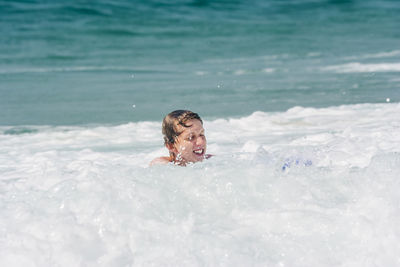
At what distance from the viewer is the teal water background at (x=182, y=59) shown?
28.4 feet

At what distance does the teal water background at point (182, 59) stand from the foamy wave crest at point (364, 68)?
2 cm

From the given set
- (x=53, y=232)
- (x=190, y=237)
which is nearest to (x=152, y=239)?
(x=190, y=237)

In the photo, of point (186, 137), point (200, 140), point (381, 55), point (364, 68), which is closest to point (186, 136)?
point (186, 137)

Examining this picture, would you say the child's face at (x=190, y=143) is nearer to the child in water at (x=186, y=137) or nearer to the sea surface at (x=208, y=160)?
the child in water at (x=186, y=137)

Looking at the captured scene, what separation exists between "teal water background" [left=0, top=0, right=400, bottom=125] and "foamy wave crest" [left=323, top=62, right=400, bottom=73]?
2 centimetres

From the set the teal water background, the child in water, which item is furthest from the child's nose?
the teal water background

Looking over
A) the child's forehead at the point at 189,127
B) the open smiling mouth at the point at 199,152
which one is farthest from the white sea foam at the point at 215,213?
the child's forehead at the point at 189,127

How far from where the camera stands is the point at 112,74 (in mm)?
12336

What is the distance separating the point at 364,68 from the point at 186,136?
7911 mm

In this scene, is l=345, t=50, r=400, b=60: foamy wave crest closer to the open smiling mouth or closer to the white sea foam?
the white sea foam

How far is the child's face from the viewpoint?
450 centimetres

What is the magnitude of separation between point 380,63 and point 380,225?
944 cm

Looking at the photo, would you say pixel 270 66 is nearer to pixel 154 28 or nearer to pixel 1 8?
pixel 154 28

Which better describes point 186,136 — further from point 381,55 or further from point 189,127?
point 381,55
